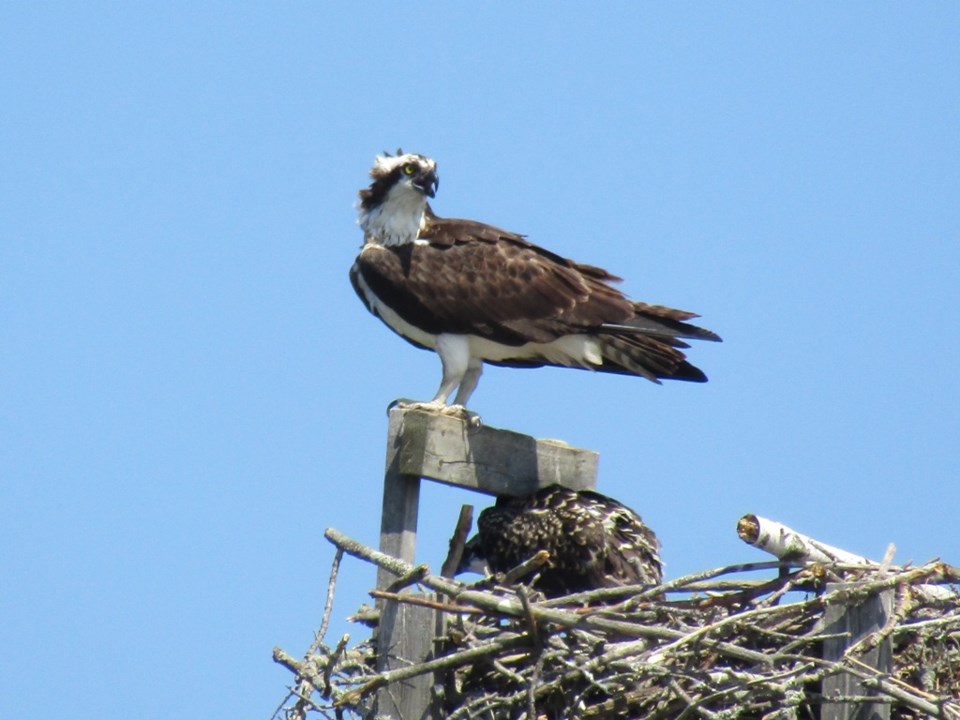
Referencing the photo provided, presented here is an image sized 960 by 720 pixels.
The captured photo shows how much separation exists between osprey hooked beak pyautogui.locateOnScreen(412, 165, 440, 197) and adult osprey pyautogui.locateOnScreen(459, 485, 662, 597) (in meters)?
1.83

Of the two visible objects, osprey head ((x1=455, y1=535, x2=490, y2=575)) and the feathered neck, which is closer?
osprey head ((x1=455, y1=535, x2=490, y2=575))

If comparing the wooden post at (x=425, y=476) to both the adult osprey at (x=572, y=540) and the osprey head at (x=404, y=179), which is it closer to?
the adult osprey at (x=572, y=540)

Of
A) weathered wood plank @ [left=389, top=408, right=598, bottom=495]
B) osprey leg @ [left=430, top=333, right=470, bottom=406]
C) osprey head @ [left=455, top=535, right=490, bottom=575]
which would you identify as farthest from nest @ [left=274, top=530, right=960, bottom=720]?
osprey leg @ [left=430, top=333, right=470, bottom=406]

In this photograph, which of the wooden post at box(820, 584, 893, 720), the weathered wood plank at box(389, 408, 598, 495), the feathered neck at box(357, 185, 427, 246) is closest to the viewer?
the wooden post at box(820, 584, 893, 720)

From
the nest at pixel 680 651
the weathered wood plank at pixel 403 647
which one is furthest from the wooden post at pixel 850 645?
the weathered wood plank at pixel 403 647

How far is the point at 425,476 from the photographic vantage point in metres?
7.38

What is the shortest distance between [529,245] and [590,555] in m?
2.03

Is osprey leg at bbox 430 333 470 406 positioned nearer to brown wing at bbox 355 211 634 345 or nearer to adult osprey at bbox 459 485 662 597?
brown wing at bbox 355 211 634 345

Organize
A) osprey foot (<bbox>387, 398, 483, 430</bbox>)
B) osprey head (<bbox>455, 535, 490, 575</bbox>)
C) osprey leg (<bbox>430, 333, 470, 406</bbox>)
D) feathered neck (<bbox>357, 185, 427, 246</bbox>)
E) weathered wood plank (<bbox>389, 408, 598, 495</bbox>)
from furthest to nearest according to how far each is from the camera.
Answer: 1. feathered neck (<bbox>357, 185, 427, 246</bbox>)
2. osprey leg (<bbox>430, 333, 470, 406</bbox>)
3. osprey head (<bbox>455, 535, 490, 575</bbox>)
4. osprey foot (<bbox>387, 398, 483, 430</bbox>)
5. weathered wood plank (<bbox>389, 408, 598, 495</bbox>)

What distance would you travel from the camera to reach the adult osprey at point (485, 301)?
895cm

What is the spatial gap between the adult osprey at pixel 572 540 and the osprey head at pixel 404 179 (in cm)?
186

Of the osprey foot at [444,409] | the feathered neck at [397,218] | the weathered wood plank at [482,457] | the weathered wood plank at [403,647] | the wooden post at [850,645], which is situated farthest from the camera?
the feathered neck at [397,218]

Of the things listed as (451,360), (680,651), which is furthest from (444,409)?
(680,651)

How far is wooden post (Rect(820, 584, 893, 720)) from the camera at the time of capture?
620cm
